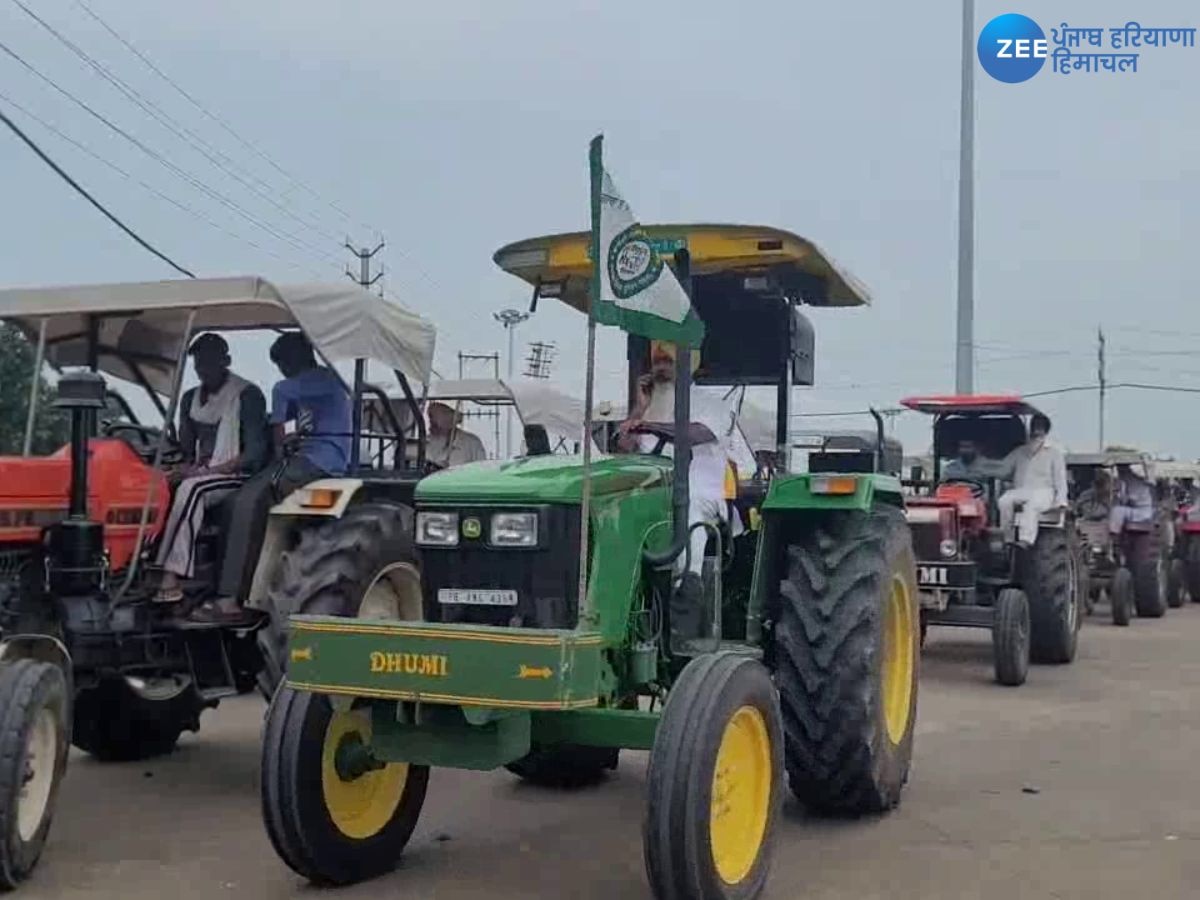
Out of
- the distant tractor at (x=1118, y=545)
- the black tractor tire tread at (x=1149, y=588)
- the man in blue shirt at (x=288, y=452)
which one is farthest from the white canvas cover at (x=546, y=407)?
the black tractor tire tread at (x=1149, y=588)

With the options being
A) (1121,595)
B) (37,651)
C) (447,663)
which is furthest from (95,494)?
(1121,595)

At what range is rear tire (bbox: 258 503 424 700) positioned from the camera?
6.57m

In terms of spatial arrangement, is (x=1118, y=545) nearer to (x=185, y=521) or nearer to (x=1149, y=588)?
(x=1149, y=588)

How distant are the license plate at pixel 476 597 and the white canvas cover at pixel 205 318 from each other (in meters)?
1.97

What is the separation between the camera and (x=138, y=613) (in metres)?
6.66

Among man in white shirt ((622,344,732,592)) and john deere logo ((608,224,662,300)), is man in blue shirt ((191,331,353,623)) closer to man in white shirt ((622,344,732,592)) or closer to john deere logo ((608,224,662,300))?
man in white shirt ((622,344,732,592))

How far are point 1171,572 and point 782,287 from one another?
46.6 ft

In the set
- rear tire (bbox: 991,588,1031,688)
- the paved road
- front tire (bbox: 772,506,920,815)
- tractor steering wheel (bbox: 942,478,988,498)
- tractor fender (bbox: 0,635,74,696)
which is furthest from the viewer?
tractor steering wheel (bbox: 942,478,988,498)

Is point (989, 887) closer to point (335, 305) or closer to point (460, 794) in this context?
point (460, 794)

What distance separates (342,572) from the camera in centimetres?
658

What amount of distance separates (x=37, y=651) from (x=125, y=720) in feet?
6.06

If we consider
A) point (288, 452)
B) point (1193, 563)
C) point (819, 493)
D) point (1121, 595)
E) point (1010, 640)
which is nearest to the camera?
point (819, 493)

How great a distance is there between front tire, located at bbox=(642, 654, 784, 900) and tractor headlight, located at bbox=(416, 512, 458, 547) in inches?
38.3

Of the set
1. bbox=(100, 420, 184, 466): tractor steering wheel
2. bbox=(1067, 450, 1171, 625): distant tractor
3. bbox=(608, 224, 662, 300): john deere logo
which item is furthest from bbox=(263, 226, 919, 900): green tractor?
bbox=(1067, 450, 1171, 625): distant tractor
